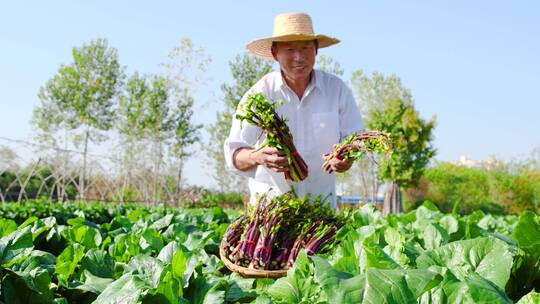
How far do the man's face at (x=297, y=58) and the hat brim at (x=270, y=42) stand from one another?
0.04 meters

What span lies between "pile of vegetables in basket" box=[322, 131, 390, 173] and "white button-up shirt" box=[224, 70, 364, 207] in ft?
2.98

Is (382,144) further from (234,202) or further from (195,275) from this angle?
(234,202)

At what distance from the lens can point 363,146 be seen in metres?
2.38

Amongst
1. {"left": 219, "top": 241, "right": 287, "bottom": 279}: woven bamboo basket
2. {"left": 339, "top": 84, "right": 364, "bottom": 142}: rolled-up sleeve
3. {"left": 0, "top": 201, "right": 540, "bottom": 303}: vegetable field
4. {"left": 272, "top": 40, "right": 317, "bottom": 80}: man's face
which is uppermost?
{"left": 272, "top": 40, "right": 317, "bottom": 80}: man's face

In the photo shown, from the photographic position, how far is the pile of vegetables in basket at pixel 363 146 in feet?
7.47

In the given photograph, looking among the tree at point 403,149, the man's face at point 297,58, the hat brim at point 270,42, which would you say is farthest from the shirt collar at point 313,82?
the tree at point 403,149

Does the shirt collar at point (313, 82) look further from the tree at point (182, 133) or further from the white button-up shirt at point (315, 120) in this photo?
the tree at point (182, 133)

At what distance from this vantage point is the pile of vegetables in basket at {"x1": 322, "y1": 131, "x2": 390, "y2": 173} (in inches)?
Answer: 89.7

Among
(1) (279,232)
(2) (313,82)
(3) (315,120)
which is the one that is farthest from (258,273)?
(2) (313,82)

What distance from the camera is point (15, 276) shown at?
4.77 feet

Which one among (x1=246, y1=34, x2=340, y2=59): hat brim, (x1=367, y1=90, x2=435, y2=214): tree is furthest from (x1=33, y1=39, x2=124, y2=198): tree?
(x1=246, y1=34, x2=340, y2=59): hat brim

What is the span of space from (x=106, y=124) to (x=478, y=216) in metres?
22.9

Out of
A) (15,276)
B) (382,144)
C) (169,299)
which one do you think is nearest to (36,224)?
(15,276)

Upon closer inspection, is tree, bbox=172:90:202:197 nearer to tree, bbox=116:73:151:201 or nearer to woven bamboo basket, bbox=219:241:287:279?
tree, bbox=116:73:151:201
